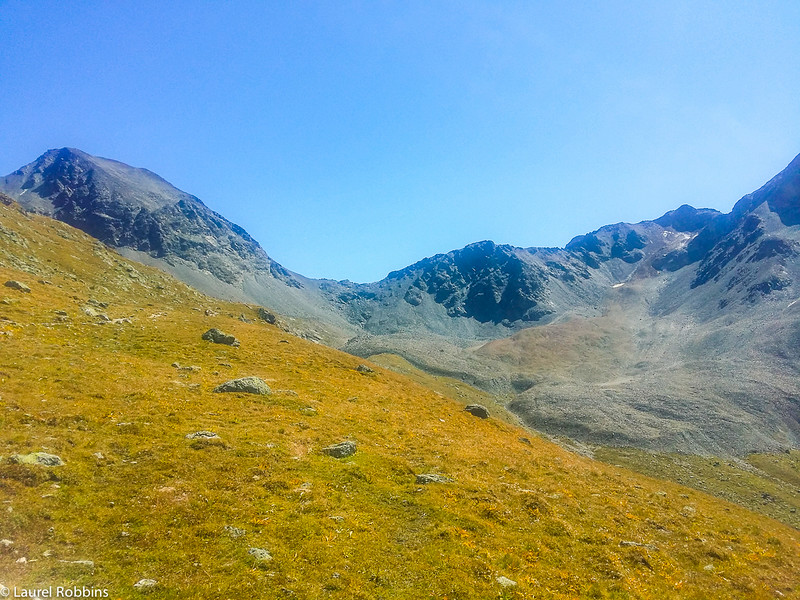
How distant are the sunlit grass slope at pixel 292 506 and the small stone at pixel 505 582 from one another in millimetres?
170

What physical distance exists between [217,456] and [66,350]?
23297 mm

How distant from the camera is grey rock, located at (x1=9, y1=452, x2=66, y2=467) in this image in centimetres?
1922

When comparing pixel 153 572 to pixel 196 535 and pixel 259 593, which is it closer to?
pixel 196 535

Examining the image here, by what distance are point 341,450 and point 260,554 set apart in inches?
505

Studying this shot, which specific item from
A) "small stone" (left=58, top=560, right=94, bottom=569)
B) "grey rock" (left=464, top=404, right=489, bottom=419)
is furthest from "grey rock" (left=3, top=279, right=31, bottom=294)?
"grey rock" (left=464, top=404, right=489, bottom=419)

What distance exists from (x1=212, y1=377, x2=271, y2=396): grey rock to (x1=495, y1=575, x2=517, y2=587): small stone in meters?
27.8

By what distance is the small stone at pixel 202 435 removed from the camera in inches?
1043

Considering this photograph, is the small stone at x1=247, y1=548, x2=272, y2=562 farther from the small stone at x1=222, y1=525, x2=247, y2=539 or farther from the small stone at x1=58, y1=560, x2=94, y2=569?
the small stone at x1=58, y1=560, x2=94, y2=569

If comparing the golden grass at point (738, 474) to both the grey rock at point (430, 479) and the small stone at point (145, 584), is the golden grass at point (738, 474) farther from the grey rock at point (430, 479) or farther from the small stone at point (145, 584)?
the small stone at point (145, 584)

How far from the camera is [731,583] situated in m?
22.0

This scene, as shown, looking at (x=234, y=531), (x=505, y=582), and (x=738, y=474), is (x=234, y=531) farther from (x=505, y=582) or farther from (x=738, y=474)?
(x=738, y=474)

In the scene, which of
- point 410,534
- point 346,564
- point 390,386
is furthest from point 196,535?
point 390,386

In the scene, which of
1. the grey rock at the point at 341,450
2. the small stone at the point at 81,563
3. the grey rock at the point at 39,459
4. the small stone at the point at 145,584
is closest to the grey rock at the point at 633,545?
the grey rock at the point at 341,450

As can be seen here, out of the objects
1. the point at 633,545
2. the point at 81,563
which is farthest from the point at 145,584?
the point at 633,545
